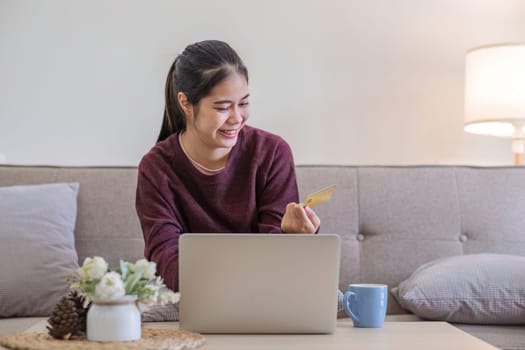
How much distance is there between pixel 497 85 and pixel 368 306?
134 cm

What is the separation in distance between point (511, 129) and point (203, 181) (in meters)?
1.29

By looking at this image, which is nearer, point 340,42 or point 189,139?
point 189,139

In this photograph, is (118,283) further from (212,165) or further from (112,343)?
(212,165)

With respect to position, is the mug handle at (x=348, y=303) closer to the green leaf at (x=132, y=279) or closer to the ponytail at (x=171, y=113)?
the green leaf at (x=132, y=279)

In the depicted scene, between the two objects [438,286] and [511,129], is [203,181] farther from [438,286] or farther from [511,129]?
[511,129]

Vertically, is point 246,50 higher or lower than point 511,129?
higher

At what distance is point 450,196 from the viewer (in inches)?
93.9

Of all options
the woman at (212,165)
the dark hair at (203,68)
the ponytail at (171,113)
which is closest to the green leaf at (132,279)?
the woman at (212,165)

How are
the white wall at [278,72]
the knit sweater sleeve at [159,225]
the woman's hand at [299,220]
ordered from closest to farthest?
the woman's hand at [299,220]
the knit sweater sleeve at [159,225]
the white wall at [278,72]

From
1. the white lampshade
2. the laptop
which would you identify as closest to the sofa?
the white lampshade

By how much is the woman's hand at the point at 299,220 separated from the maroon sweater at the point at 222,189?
0.29 m

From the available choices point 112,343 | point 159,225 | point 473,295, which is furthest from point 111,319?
point 473,295

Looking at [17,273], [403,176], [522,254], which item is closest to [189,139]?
[17,273]

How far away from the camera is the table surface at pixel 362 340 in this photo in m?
1.16
